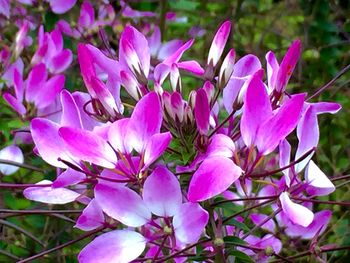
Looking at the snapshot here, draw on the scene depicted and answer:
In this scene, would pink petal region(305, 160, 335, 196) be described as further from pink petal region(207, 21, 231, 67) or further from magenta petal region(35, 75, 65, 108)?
magenta petal region(35, 75, 65, 108)

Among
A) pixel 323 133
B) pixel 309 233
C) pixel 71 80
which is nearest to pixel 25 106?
pixel 71 80

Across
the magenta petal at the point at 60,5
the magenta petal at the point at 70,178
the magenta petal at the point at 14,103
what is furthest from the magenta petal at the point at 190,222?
the magenta petal at the point at 60,5

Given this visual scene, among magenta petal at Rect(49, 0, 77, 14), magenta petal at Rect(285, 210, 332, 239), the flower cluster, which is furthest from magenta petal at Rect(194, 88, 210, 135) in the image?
magenta petal at Rect(49, 0, 77, 14)

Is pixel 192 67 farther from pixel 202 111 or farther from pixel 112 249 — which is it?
pixel 112 249

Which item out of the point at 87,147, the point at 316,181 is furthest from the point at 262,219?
the point at 87,147

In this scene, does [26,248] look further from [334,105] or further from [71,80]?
[334,105]

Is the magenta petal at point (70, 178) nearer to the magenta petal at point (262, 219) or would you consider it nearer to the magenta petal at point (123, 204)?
the magenta petal at point (123, 204)
